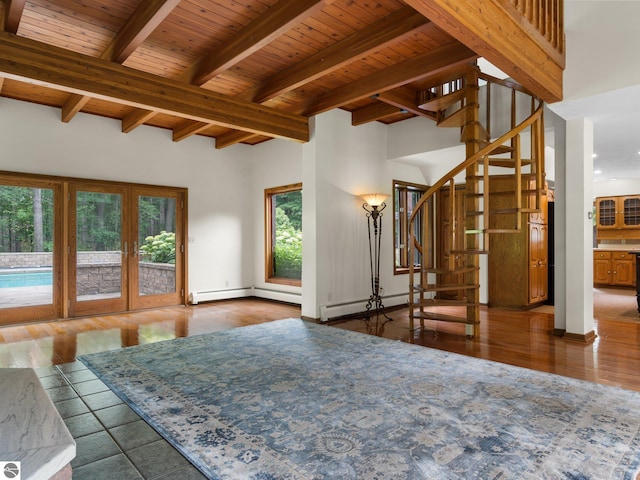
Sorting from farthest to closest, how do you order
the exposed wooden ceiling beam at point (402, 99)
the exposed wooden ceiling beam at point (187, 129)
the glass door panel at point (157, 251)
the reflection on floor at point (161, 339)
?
the glass door panel at point (157, 251)
the exposed wooden ceiling beam at point (187, 129)
the exposed wooden ceiling beam at point (402, 99)
the reflection on floor at point (161, 339)

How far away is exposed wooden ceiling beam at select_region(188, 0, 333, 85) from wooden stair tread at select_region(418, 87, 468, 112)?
96.1 inches

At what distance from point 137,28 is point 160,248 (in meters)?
4.20

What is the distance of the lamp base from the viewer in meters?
5.19

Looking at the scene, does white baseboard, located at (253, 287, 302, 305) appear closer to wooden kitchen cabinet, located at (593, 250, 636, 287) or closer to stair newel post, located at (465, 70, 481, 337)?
stair newel post, located at (465, 70, 481, 337)

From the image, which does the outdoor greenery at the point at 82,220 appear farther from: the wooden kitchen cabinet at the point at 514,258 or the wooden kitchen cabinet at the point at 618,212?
the wooden kitchen cabinet at the point at 618,212

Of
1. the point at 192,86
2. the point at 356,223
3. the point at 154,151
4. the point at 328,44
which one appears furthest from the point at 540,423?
the point at 154,151

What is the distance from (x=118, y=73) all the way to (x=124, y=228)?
300cm

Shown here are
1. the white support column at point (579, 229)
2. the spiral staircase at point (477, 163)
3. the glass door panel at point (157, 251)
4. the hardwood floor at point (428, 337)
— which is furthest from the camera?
the glass door panel at point (157, 251)

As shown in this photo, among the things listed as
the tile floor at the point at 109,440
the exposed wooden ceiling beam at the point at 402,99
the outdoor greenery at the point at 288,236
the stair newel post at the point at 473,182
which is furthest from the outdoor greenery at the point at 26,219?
the stair newel post at the point at 473,182

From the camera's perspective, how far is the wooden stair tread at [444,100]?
16.0 feet

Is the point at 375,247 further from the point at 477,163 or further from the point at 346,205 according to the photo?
the point at 477,163

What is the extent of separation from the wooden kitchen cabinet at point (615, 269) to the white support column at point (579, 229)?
18.9ft

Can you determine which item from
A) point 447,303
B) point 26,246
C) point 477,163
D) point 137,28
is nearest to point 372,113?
point 477,163

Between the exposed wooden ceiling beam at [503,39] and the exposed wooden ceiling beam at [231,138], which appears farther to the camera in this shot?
the exposed wooden ceiling beam at [231,138]
